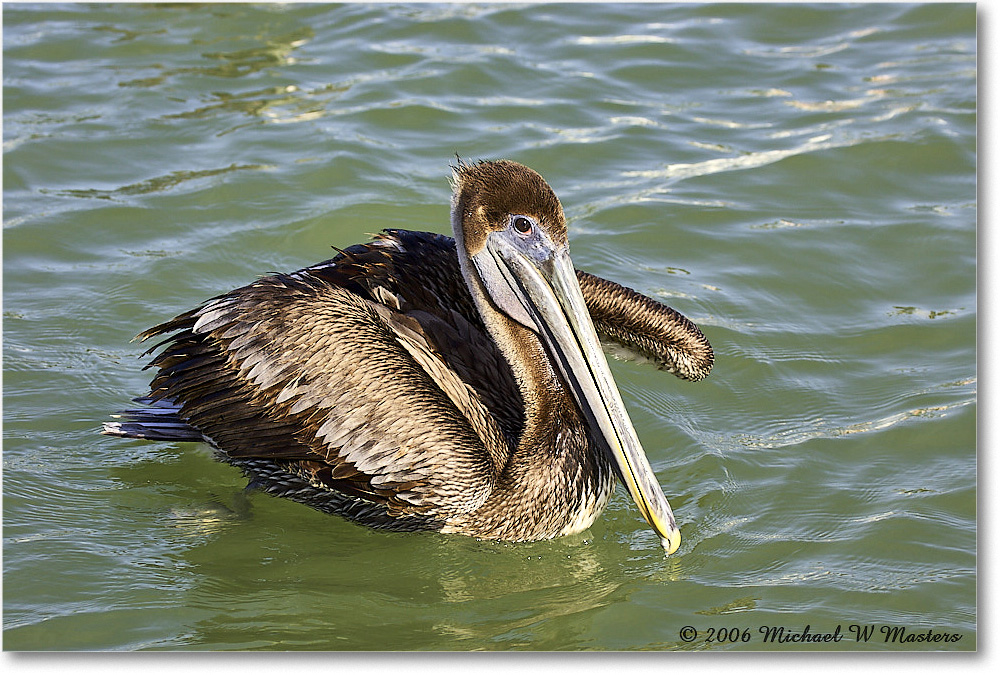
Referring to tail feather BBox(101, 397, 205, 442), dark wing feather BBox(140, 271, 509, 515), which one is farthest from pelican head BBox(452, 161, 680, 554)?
tail feather BBox(101, 397, 205, 442)

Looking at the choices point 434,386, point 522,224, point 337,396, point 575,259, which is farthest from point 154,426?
point 575,259

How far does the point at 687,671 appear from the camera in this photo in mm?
4027

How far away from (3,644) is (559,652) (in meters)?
2.05

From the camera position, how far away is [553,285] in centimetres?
446

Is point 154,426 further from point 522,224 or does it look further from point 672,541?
point 672,541

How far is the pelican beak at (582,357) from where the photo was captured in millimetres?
4391

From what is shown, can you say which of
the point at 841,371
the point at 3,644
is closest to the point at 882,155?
the point at 841,371

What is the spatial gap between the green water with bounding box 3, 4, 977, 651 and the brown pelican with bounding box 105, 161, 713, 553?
0.29 metres

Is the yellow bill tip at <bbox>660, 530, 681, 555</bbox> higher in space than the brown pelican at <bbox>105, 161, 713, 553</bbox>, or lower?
lower

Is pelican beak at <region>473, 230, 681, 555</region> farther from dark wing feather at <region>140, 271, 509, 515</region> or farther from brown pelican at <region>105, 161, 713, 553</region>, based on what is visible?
dark wing feather at <region>140, 271, 509, 515</region>

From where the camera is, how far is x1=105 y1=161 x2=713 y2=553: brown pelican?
4.45 m

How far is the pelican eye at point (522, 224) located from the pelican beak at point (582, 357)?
0.11 feet

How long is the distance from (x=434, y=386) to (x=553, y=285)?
66 cm

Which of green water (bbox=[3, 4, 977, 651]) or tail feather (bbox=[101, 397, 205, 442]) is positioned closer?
green water (bbox=[3, 4, 977, 651])
